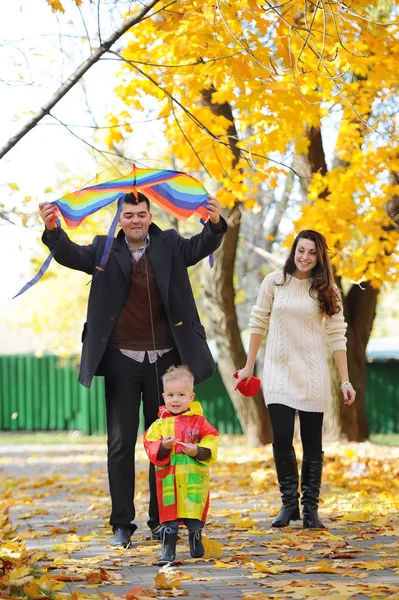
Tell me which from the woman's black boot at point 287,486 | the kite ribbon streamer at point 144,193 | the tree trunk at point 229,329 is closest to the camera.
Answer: the kite ribbon streamer at point 144,193

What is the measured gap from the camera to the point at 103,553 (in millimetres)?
5961

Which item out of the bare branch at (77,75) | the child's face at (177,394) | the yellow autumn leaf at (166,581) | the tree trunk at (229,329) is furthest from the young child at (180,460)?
the tree trunk at (229,329)

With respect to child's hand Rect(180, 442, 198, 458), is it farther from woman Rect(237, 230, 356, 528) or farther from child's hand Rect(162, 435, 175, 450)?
woman Rect(237, 230, 356, 528)

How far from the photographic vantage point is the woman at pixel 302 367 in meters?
6.69

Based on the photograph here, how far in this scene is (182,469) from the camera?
5.52m

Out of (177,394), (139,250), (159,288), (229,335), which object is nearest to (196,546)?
(177,394)

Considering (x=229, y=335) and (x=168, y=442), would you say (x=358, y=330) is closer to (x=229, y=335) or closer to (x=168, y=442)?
(x=229, y=335)

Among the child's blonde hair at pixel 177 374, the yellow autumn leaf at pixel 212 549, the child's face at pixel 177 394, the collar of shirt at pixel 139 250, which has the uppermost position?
the collar of shirt at pixel 139 250

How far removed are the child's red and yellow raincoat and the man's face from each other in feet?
4.10

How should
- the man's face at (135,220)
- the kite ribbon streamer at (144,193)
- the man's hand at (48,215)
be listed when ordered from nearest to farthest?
the man's hand at (48,215) → the man's face at (135,220) → the kite ribbon streamer at (144,193)

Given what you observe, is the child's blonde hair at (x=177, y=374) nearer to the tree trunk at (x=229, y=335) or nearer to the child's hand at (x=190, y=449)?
the child's hand at (x=190, y=449)

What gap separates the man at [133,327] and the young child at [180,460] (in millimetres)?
499

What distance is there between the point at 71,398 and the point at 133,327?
20.0 meters

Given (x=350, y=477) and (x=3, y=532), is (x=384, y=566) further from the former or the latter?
(x=350, y=477)
